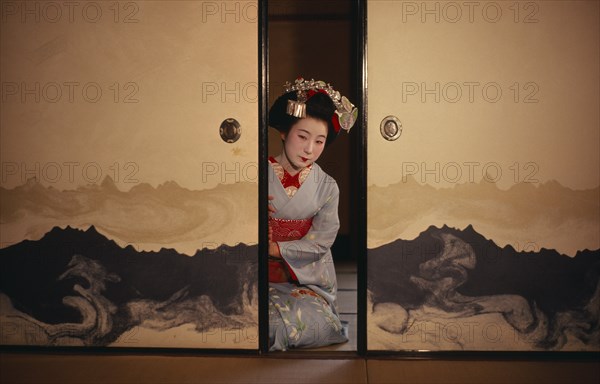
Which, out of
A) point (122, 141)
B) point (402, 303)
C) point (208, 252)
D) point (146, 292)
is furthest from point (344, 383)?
point (122, 141)

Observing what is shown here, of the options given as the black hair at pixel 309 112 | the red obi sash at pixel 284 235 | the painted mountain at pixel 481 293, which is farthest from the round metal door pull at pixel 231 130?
the painted mountain at pixel 481 293

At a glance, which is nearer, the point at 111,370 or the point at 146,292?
the point at 111,370

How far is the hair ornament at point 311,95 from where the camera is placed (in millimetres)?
2834

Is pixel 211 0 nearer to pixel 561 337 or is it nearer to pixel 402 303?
pixel 402 303

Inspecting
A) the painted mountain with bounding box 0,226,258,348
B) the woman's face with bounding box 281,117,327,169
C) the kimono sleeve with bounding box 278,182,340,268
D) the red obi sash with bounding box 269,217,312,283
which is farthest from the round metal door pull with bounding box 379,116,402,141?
the painted mountain with bounding box 0,226,258,348

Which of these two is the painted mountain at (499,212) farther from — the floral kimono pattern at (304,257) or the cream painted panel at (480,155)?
the floral kimono pattern at (304,257)

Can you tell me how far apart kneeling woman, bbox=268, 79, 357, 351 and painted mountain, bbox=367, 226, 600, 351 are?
282mm

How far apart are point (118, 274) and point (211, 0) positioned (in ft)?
4.84

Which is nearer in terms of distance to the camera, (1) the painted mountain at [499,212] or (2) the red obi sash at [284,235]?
(1) the painted mountain at [499,212]

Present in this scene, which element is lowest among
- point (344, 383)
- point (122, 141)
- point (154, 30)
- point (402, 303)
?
point (344, 383)

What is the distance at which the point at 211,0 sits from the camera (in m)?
2.81

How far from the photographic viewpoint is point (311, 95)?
112 inches

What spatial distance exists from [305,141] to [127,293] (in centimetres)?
121

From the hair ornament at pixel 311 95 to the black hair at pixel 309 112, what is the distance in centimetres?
2
